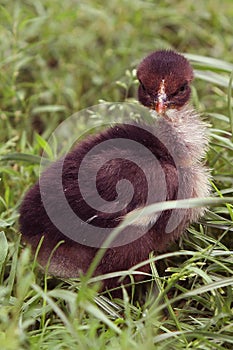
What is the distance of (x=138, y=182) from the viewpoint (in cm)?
245

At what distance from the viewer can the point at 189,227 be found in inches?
105

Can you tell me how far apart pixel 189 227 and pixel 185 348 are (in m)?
0.61

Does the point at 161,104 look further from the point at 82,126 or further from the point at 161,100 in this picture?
the point at 82,126

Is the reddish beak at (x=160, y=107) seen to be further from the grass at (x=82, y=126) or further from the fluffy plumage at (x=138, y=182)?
the grass at (x=82, y=126)

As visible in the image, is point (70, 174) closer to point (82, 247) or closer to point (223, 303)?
point (82, 247)

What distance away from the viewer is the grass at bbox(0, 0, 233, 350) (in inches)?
84.7

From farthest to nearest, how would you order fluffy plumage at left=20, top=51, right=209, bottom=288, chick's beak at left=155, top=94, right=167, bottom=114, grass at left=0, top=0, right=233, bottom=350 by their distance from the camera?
1. chick's beak at left=155, top=94, right=167, bottom=114
2. fluffy plumage at left=20, top=51, right=209, bottom=288
3. grass at left=0, top=0, right=233, bottom=350

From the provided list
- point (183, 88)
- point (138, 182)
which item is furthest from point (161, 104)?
point (138, 182)

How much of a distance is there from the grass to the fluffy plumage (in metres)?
0.08

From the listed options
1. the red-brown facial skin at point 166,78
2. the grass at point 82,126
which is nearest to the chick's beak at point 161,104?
the red-brown facial skin at point 166,78

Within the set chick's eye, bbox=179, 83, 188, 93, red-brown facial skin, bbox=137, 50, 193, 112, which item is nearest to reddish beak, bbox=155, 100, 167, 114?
red-brown facial skin, bbox=137, 50, 193, 112

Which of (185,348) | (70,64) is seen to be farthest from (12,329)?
(70,64)

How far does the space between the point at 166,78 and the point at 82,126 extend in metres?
0.95

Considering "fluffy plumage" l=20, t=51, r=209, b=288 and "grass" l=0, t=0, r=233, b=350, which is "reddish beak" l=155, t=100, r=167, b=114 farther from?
"grass" l=0, t=0, r=233, b=350
